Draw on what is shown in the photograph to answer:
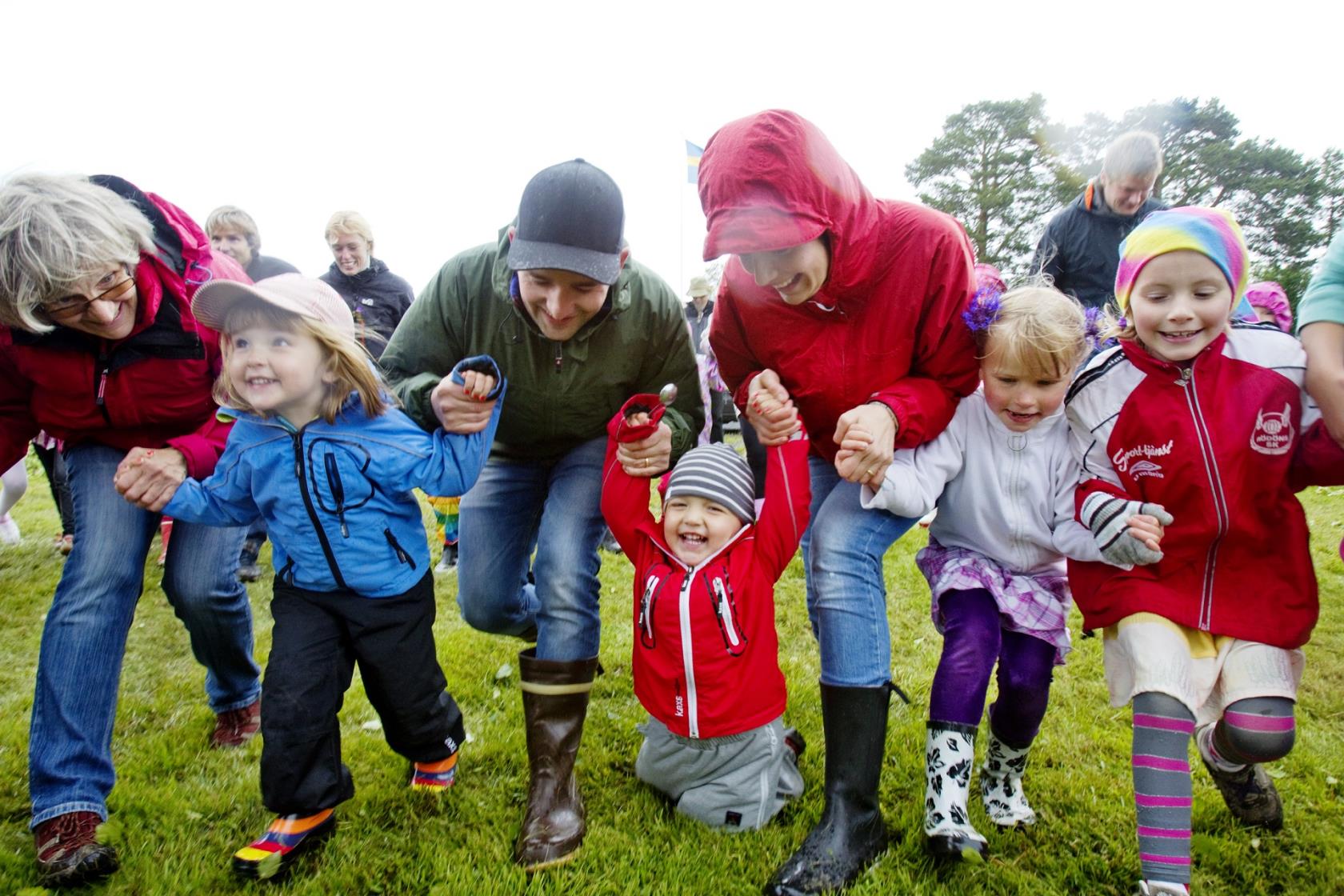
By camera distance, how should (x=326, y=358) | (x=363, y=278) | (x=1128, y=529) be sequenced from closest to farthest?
(x=1128, y=529)
(x=326, y=358)
(x=363, y=278)

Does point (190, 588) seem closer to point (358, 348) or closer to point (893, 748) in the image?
point (358, 348)

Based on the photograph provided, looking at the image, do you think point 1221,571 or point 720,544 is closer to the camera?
point 1221,571

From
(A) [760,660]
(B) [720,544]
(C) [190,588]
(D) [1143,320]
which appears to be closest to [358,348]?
(C) [190,588]

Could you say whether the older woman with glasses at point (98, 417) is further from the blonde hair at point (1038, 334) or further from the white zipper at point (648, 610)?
the blonde hair at point (1038, 334)

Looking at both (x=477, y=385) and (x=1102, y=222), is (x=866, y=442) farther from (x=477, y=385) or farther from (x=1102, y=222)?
(x=1102, y=222)

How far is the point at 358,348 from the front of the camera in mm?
2561

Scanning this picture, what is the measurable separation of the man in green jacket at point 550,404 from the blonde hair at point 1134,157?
3.89 meters

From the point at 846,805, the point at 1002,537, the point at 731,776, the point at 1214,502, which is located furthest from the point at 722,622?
the point at 1214,502

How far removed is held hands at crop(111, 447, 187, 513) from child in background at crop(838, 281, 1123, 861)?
6.71 feet

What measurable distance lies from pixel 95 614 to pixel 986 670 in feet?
8.95

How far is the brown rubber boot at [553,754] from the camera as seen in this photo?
2.41m

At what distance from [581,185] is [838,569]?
1445mm

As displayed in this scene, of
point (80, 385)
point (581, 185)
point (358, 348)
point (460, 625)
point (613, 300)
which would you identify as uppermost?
point (581, 185)

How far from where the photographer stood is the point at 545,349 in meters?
2.80
